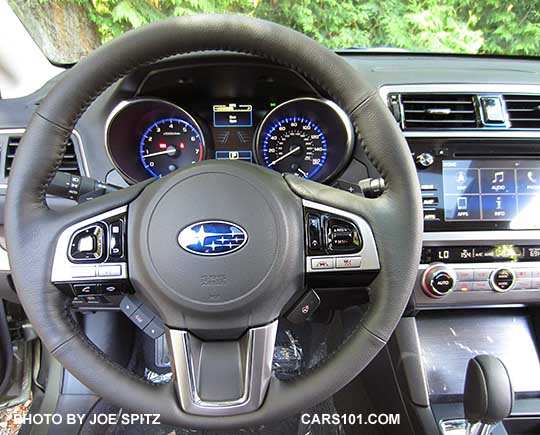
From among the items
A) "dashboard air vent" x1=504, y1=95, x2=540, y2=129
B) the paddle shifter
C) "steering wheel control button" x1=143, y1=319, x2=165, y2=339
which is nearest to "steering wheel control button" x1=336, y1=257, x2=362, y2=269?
"steering wheel control button" x1=143, y1=319, x2=165, y2=339

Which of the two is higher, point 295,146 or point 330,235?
point 295,146

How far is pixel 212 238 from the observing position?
0.97 metres

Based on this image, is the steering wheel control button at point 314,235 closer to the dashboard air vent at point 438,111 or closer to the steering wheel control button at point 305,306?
the steering wheel control button at point 305,306

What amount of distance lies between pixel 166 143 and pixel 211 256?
2.26ft

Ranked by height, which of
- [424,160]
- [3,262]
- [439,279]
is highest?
[424,160]

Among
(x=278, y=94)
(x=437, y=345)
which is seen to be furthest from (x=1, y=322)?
(x=437, y=345)

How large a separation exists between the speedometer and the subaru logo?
2.03ft

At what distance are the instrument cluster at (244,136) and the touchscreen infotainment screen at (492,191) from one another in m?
0.33

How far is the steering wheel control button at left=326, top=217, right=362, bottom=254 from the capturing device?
39.9 inches

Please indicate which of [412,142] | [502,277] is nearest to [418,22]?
[412,142]

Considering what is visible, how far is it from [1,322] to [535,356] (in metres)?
1.91

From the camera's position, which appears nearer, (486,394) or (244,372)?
(244,372)

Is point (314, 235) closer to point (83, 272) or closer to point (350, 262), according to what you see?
point (350, 262)

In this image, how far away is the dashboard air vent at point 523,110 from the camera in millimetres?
1528
